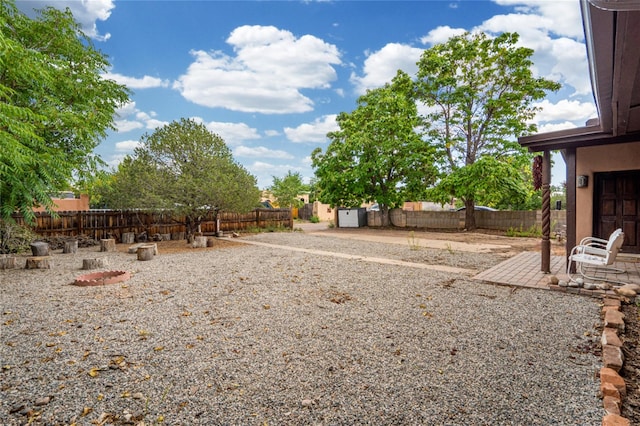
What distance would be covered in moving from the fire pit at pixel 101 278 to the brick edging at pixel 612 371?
6171 mm

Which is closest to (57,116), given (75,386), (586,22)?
(75,386)

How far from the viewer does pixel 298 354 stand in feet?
9.18

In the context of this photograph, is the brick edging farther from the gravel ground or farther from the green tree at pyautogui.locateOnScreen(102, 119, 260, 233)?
the green tree at pyautogui.locateOnScreen(102, 119, 260, 233)

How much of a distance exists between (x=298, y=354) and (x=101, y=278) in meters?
4.70

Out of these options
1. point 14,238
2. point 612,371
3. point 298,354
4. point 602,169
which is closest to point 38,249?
point 14,238

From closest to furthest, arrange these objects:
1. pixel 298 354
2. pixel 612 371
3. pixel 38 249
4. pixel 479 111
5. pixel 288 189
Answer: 1. pixel 612 371
2. pixel 298 354
3. pixel 38 249
4. pixel 479 111
5. pixel 288 189

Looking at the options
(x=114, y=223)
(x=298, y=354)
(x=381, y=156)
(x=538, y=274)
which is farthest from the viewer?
(x=381, y=156)

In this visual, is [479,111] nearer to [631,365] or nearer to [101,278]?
[631,365]

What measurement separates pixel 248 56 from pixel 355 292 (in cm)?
990

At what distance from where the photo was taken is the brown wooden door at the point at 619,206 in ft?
19.3

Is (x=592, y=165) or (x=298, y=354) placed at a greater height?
(x=592, y=165)

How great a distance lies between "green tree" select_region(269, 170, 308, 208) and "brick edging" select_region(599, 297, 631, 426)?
21326 mm

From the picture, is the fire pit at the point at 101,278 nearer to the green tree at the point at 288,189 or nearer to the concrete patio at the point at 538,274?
the concrete patio at the point at 538,274

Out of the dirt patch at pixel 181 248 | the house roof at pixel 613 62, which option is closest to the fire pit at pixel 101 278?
the dirt patch at pixel 181 248
